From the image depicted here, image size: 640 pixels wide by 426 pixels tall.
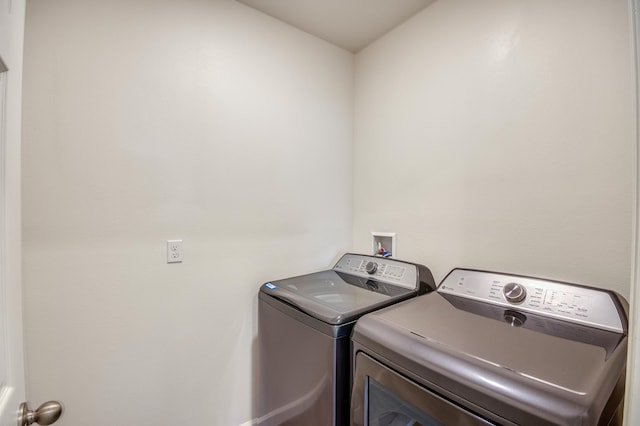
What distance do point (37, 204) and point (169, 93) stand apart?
71 centimetres

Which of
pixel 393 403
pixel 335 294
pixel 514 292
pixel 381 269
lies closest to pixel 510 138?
pixel 514 292

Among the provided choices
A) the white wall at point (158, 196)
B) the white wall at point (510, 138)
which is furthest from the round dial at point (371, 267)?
the white wall at point (158, 196)

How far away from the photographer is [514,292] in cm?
105

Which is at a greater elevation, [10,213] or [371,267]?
[10,213]

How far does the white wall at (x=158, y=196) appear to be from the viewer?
1095 millimetres

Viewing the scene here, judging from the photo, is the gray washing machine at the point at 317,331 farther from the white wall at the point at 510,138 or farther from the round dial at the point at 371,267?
the white wall at the point at 510,138

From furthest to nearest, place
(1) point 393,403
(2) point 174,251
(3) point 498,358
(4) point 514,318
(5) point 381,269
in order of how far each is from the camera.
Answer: (5) point 381,269, (2) point 174,251, (4) point 514,318, (1) point 393,403, (3) point 498,358

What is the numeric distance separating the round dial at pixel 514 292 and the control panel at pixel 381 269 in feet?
1.24

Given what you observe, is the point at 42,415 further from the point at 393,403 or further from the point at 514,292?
the point at 514,292

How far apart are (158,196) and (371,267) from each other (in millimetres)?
1179

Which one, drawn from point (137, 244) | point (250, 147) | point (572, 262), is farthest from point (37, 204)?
point (572, 262)

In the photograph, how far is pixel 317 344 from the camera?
3.47 feet

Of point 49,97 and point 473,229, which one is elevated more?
point 49,97

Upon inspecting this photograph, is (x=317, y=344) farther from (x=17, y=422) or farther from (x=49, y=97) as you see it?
(x=49, y=97)
